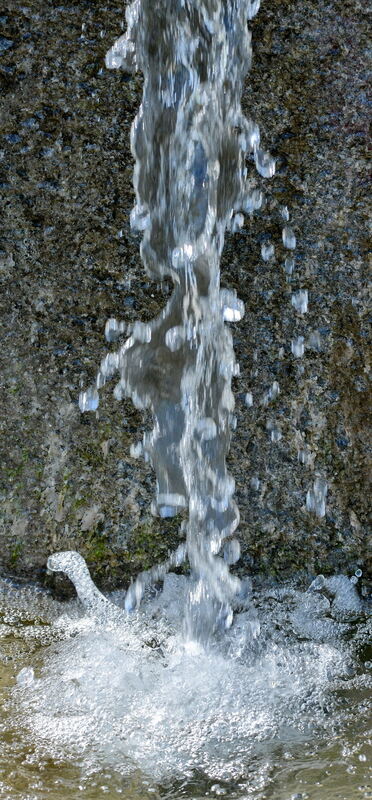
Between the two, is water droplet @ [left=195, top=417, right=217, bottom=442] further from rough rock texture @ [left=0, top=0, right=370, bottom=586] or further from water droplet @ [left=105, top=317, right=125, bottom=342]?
water droplet @ [left=105, top=317, right=125, bottom=342]

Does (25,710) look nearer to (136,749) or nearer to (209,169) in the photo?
(136,749)

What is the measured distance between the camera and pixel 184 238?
1.85m

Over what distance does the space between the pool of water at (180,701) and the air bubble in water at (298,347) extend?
0.53 metres

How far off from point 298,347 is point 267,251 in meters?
0.22

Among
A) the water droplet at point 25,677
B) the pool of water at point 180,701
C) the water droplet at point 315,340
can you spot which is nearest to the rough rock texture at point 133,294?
the water droplet at point 315,340

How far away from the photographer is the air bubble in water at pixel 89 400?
1943 millimetres

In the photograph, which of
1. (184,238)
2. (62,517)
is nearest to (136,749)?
(62,517)

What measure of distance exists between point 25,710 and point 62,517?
54 centimetres

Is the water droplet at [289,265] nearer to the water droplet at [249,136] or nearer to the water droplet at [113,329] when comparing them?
the water droplet at [249,136]

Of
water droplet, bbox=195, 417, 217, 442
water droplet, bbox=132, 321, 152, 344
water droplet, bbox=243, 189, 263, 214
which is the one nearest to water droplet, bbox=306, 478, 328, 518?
water droplet, bbox=195, 417, 217, 442

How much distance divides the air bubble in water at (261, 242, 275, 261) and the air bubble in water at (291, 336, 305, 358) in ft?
0.61

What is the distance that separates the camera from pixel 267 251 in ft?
6.20

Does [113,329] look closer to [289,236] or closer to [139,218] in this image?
[139,218]

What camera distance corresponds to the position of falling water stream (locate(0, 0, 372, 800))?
1.43 metres
